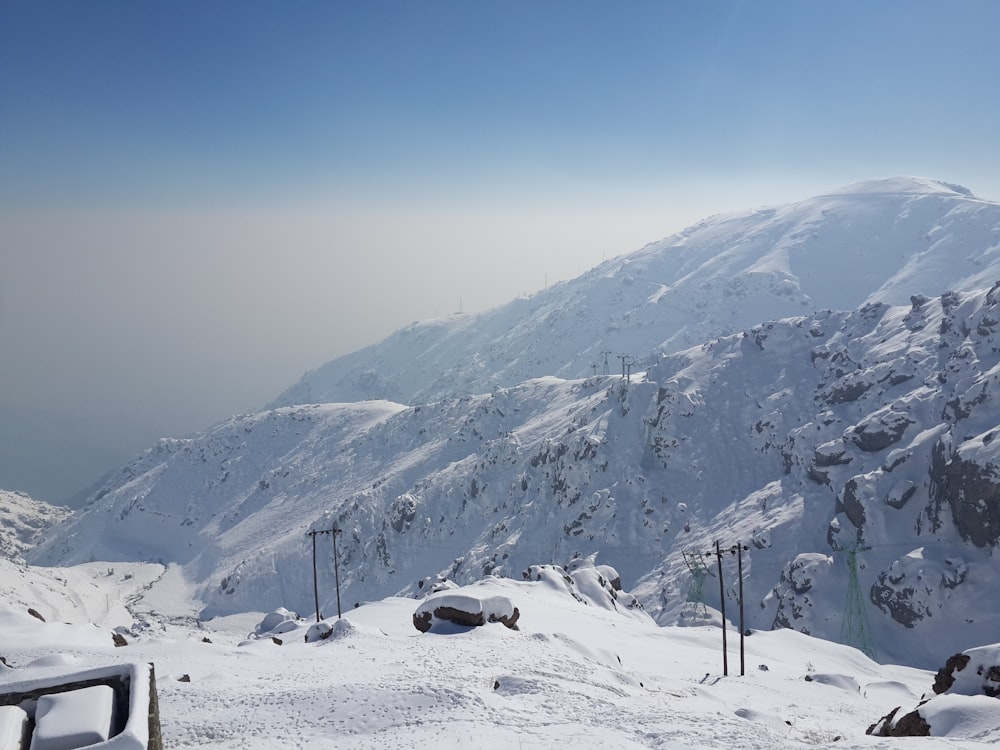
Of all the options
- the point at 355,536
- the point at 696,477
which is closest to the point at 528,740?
the point at 696,477

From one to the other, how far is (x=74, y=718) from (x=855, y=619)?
79.2 m

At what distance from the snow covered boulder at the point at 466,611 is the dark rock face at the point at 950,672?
68.8ft

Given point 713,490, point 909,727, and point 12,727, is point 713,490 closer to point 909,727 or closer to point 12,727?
point 909,727

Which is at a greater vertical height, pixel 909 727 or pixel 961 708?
pixel 961 708

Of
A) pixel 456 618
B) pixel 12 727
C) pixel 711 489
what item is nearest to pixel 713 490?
pixel 711 489

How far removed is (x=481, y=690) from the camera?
76.2ft

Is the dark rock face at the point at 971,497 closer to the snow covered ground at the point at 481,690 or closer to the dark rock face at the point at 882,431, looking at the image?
the dark rock face at the point at 882,431

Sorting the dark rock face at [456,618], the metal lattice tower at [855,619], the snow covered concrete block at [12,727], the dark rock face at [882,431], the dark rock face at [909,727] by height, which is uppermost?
the snow covered concrete block at [12,727]

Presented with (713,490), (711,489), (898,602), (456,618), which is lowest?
(898,602)

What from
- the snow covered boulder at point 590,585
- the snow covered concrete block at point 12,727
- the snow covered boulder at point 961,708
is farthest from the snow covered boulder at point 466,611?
the snow covered concrete block at point 12,727

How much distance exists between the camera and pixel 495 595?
39406 millimetres

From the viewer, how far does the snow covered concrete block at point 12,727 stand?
32.3ft

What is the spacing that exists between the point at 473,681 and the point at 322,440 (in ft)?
506

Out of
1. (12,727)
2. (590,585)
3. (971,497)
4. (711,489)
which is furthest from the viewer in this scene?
(711,489)
